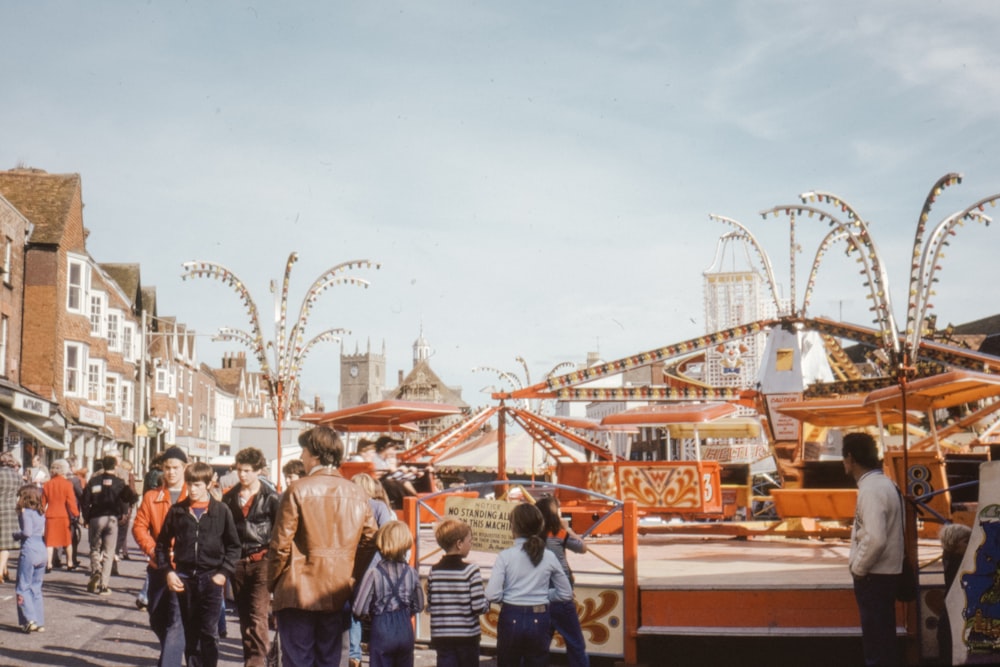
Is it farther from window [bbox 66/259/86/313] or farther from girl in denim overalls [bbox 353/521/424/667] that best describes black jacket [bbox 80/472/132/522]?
window [bbox 66/259/86/313]

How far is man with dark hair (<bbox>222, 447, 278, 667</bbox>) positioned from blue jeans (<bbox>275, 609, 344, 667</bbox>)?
1955 millimetres

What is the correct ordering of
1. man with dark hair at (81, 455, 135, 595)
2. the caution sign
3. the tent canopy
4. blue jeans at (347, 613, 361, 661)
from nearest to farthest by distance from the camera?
blue jeans at (347, 613, 361, 661), the caution sign, man with dark hair at (81, 455, 135, 595), the tent canopy

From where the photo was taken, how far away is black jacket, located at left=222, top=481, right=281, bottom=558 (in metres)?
Answer: 7.99

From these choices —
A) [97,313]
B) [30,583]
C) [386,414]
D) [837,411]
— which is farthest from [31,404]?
[837,411]

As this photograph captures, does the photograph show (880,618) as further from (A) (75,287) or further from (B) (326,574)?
(A) (75,287)

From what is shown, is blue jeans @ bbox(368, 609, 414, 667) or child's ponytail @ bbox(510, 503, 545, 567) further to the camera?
child's ponytail @ bbox(510, 503, 545, 567)

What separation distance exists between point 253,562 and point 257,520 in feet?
1.06

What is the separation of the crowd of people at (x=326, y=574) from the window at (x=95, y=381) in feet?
110

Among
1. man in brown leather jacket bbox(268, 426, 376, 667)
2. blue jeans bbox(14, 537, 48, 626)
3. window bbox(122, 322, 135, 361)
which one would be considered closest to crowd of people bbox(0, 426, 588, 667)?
man in brown leather jacket bbox(268, 426, 376, 667)

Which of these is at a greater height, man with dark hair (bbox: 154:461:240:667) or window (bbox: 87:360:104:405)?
window (bbox: 87:360:104:405)

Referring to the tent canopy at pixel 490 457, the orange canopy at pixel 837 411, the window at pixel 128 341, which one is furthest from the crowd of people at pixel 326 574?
the window at pixel 128 341

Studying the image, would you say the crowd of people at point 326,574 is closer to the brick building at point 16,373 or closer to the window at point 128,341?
the brick building at point 16,373

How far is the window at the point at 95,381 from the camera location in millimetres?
39562

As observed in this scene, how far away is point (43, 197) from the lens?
34875mm
